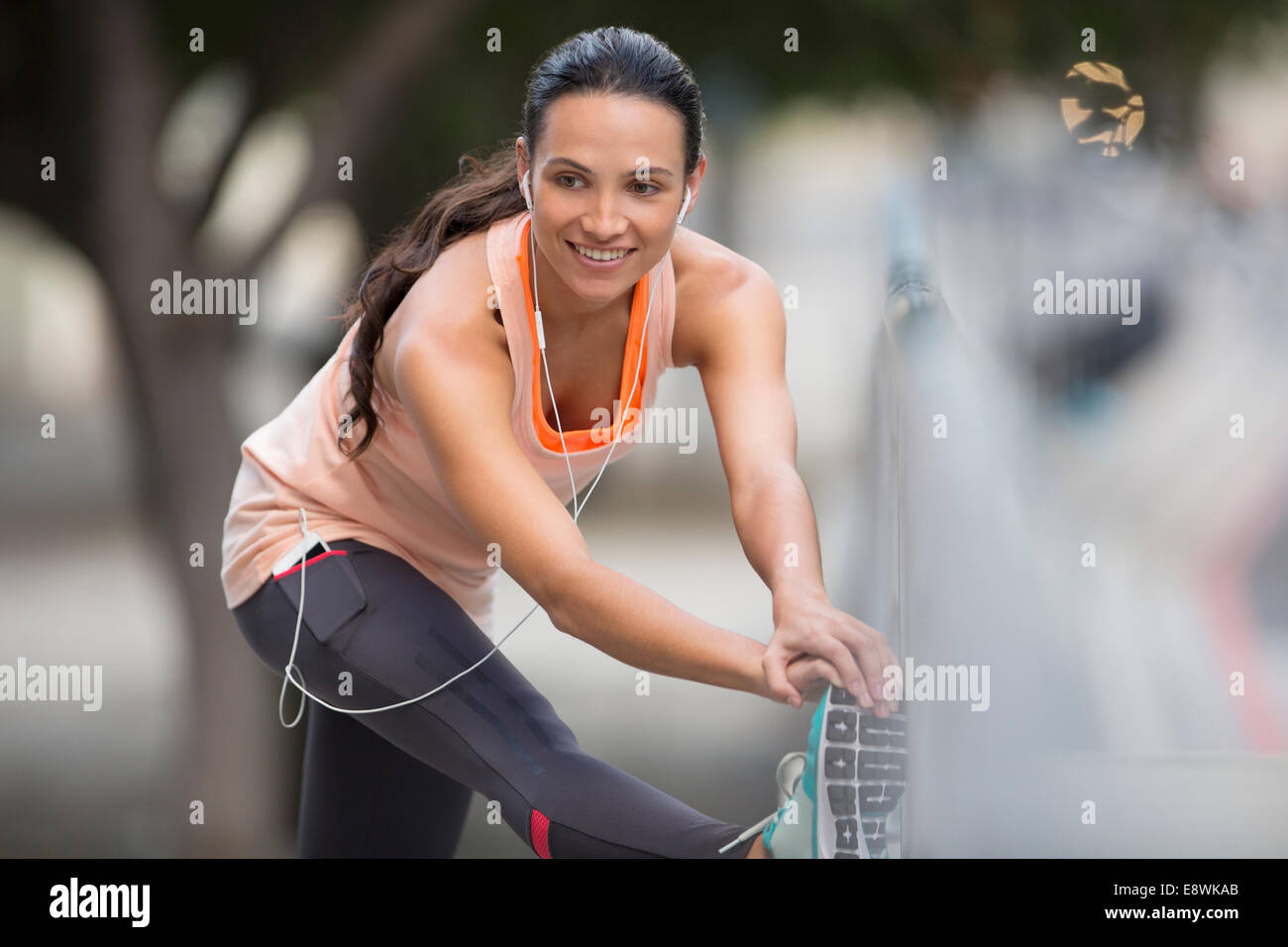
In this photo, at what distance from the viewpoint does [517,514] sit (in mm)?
839

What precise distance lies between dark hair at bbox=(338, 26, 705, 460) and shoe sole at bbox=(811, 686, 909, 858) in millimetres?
413

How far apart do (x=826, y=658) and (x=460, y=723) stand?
291mm

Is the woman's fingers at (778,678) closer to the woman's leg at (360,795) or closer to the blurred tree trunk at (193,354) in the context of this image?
the woman's leg at (360,795)

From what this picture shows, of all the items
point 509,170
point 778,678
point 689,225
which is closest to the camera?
point 778,678

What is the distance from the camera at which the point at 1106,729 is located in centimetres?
90

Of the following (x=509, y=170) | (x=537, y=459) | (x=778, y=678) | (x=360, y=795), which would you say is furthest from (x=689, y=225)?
(x=778, y=678)

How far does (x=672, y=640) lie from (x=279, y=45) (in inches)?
46.8

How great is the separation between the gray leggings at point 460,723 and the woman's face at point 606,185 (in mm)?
289

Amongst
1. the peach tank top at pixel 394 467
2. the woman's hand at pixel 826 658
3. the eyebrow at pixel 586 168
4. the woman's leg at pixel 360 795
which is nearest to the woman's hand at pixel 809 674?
the woman's hand at pixel 826 658

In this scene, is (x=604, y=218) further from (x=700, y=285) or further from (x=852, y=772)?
(x=852, y=772)

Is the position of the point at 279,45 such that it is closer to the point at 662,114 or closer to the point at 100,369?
the point at 100,369

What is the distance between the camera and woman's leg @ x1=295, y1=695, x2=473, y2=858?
3.68 ft

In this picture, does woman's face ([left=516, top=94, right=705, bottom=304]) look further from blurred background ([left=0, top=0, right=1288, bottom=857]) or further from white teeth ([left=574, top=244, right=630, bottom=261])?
blurred background ([left=0, top=0, right=1288, bottom=857])
